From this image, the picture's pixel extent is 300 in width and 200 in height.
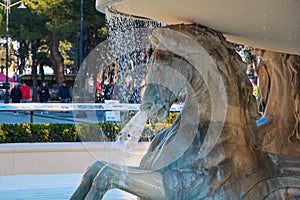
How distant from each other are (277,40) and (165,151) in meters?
1.23

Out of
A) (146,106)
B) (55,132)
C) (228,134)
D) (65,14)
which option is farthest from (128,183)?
(65,14)

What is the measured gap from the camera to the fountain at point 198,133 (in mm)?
4027

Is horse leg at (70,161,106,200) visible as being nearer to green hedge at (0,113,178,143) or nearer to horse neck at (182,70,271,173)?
horse neck at (182,70,271,173)

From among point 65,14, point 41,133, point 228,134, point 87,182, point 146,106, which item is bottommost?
point 41,133

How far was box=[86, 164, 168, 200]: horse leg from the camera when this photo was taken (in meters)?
3.95

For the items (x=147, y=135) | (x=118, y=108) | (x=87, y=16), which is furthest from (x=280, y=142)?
(x=87, y=16)

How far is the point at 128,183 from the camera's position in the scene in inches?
155

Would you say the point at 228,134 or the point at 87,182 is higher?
the point at 228,134

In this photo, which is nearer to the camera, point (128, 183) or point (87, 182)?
point (128, 183)

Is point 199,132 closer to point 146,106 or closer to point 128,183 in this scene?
point 146,106

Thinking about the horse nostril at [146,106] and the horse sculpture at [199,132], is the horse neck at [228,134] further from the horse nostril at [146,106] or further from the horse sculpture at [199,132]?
the horse nostril at [146,106]

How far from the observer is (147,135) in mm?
10680

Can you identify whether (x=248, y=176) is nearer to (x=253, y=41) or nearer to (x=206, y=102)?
(x=206, y=102)

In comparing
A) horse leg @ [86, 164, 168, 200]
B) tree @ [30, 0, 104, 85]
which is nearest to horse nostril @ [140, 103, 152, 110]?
horse leg @ [86, 164, 168, 200]
